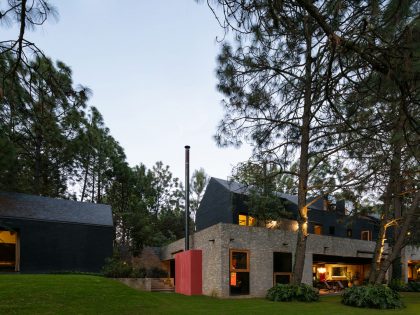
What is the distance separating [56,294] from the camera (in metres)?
11.0

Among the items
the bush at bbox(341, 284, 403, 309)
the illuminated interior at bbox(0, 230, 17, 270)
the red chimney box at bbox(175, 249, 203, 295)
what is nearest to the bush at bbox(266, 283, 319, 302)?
the bush at bbox(341, 284, 403, 309)

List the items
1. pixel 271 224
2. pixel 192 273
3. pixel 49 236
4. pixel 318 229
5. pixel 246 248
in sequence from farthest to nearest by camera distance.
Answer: pixel 318 229
pixel 271 224
pixel 49 236
pixel 192 273
pixel 246 248

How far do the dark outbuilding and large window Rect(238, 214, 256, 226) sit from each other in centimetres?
757

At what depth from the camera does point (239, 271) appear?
576 inches

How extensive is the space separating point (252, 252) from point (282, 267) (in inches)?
76.2

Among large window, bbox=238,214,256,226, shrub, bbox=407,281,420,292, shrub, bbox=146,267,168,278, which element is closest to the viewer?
shrub, bbox=407,281,420,292

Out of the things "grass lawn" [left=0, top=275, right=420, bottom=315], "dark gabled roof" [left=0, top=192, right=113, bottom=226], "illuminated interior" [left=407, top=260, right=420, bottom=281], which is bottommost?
"illuminated interior" [left=407, top=260, right=420, bottom=281]

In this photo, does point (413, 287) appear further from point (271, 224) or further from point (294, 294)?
point (294, 294)

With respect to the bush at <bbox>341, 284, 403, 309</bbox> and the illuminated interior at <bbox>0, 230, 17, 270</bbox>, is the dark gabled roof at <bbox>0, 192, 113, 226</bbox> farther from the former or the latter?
the bush at <bbox>341, 284, 403, 309</bbox>

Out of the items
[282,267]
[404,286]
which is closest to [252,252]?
[282,267]

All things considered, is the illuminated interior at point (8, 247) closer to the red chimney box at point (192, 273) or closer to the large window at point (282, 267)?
the red chimney box at point (192, 273)

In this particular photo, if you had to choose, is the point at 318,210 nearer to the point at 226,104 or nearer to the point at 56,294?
the point at 226,104

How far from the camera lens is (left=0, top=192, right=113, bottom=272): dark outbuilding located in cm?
1833

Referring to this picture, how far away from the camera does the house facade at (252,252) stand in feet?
47.3
